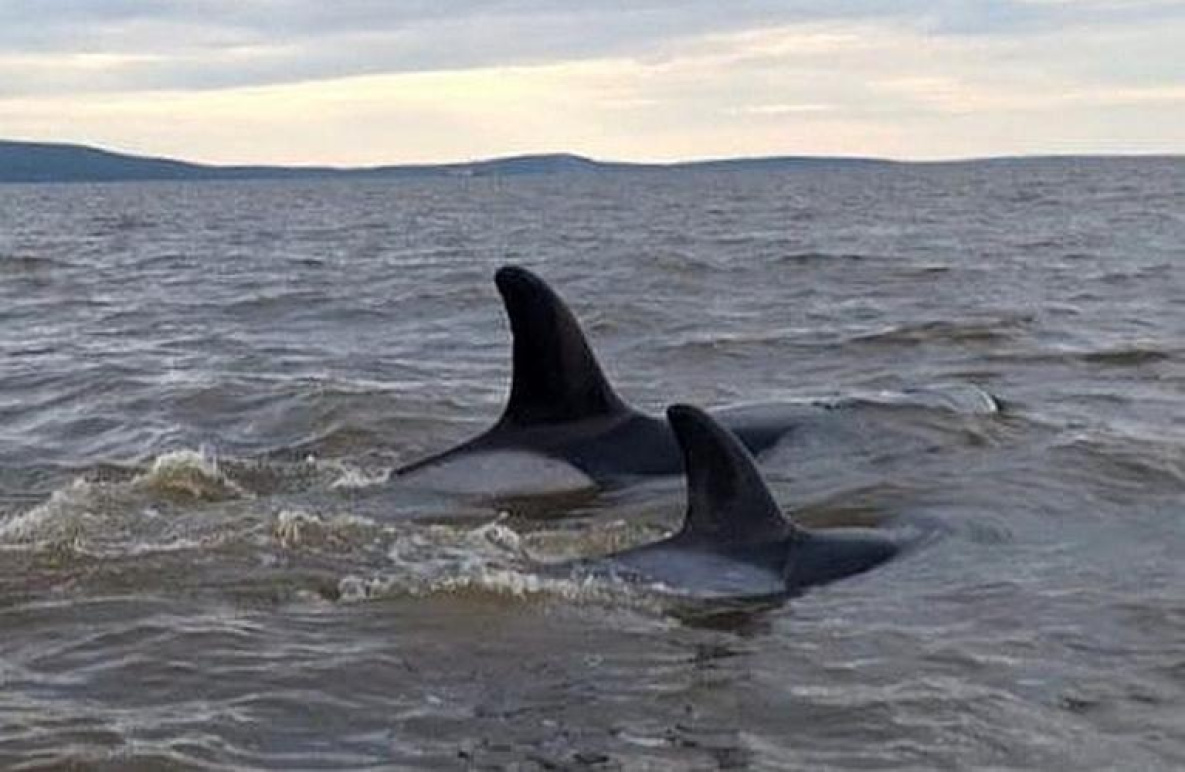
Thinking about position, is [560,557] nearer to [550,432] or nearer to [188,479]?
[550,432]

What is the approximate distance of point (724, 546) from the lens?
9.53 m

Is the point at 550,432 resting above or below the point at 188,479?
above

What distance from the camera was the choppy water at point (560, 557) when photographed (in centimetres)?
743

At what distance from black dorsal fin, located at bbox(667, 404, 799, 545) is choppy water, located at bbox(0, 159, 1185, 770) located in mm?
464

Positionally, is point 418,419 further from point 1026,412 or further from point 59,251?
point 59,251

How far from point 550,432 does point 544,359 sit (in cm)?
73

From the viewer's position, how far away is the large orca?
12328mm

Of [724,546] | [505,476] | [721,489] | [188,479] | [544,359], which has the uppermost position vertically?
[544,359]

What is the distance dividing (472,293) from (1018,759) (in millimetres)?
27029

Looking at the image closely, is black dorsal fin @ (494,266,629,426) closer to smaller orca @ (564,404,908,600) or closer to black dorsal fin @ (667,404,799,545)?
smaller orca @ (564,404,908,600)

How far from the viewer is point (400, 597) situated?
31.9ft

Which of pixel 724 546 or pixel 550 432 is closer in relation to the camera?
pixel 724 546

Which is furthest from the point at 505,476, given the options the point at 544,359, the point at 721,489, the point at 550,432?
the point at 721,489

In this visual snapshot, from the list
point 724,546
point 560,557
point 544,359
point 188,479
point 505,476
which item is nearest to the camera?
point 724,546
